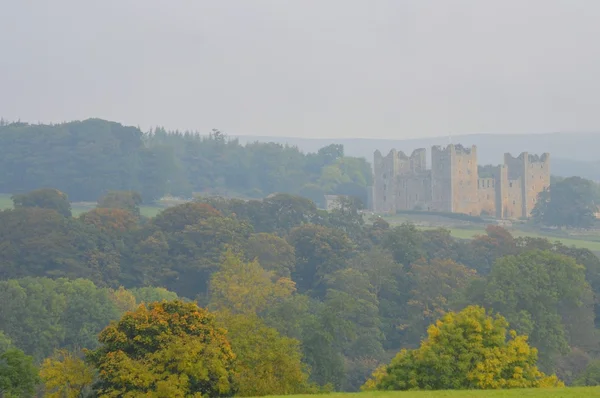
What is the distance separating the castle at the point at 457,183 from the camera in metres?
112

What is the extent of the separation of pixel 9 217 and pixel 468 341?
4637cm

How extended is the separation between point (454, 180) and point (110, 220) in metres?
41.5

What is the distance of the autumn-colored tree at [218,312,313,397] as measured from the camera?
107 ft

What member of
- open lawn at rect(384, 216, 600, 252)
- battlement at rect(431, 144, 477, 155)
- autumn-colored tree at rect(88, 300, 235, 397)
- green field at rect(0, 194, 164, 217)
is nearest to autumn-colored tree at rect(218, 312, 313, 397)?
autumn-colored tree at rect(88, 300, 235, 397)

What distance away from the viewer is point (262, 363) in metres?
33.6

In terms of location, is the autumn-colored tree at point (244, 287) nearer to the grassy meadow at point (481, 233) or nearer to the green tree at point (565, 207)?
the grassy meadow at point (481, 233)

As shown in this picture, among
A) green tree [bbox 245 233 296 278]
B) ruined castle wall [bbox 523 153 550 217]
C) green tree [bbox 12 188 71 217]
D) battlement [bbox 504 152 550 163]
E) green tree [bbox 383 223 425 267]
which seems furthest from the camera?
battlement [bbox 504 152 550 163]

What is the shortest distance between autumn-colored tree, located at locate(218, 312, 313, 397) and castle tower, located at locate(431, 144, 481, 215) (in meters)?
76.6

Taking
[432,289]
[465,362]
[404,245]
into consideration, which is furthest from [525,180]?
[465,362]

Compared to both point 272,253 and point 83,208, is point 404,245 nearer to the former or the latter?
point 272,253

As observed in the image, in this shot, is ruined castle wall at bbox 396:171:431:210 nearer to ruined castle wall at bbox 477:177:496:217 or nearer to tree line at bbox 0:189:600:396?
ruined castle wall at bbox 477:177:496:217

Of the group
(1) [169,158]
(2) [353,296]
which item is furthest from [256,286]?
(1) [169,158]

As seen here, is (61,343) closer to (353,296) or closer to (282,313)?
(282,313)

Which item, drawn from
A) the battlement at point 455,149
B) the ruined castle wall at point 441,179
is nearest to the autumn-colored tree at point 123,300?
the ruined castle wall at point 441,179
